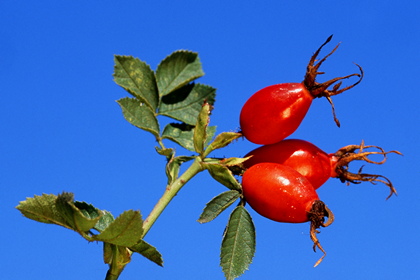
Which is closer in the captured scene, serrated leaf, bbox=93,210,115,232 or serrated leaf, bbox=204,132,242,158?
serrated leaf, bbox=93,210,115,232

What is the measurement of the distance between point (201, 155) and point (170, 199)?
1.01 feet

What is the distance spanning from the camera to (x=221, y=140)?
311 centimetres

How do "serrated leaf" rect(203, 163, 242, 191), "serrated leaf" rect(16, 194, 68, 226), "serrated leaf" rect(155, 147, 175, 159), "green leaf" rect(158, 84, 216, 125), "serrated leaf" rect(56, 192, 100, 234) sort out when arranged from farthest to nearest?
"green leaf" rect(158, 84, 216, 125) → "serrated leaf" rect(155, 147, 175, 159) → "serrated leaf" rect(203, 163, 242, 191) → "serrated leaf" rect(16, 194, 68, 226) → "serrated leaf" rect(56, 192, 100, 234)

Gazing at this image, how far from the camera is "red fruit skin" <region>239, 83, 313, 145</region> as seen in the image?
298 cm

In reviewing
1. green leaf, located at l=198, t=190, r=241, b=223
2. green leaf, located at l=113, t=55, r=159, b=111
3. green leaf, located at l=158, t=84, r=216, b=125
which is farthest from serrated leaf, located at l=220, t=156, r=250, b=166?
green leaf, located at l=113, t=55, r=159, b=111

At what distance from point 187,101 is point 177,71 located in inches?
7.7

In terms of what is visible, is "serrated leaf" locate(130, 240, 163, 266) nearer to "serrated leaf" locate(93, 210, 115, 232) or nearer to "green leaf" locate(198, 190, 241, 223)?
"serrated leaf" locate(93, 210, 115, 232)

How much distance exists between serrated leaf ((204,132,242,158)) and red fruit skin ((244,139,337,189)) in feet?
0.47

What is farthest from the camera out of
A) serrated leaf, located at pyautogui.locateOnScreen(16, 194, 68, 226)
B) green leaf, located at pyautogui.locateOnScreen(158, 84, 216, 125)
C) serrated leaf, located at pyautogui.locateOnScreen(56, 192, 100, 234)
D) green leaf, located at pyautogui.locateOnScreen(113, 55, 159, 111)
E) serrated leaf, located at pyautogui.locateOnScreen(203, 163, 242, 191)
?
green leaf, located at pyautogui.locateOnScreen(158, 84, 216, 125)

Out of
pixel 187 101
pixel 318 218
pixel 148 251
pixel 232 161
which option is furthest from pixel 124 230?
pixel 187 101

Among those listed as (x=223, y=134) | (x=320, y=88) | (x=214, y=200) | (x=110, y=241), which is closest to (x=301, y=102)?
(x=320, y=88)

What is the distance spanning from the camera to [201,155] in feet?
10.2

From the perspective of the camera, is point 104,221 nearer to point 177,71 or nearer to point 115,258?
point 115,258

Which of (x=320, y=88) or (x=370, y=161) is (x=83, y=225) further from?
(x=370, y=161)
